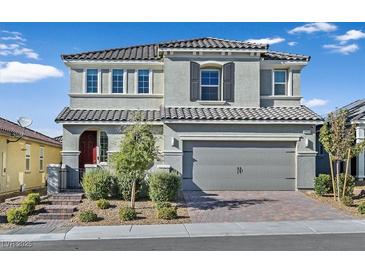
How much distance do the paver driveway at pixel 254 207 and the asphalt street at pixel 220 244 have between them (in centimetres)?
275

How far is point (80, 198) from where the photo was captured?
17328mm

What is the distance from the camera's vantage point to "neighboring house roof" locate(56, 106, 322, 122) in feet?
64.5

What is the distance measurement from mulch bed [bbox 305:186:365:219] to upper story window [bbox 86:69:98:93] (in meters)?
11.9

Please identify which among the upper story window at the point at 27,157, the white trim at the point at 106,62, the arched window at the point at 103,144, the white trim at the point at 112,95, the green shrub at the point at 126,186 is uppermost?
the white trim at the point at 106,62

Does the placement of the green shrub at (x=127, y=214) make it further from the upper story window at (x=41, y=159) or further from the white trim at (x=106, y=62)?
the upper story window at (x=41, y=159)

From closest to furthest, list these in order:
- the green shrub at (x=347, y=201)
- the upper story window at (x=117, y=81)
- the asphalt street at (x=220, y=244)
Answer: the asphalt street at (x=220, y=244)
the green shrub at (x=347, y=201)
the upper story window at (x=117, y=81)

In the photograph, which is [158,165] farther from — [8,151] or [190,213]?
[8,151]

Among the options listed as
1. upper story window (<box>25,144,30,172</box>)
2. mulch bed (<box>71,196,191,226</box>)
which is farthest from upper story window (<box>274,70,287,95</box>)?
upper story window (<box>25,144,30,172</box>)

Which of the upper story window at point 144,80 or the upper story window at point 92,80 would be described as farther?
the upper story window at point 144,80

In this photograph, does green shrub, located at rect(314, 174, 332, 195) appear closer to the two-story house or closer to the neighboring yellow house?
the two-story house

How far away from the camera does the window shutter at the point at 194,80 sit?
2111 centimetres

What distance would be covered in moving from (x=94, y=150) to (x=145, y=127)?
624cm

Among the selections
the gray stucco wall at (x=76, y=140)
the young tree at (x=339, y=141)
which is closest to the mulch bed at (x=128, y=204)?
the gray stucco wall at (x=76, y=140)

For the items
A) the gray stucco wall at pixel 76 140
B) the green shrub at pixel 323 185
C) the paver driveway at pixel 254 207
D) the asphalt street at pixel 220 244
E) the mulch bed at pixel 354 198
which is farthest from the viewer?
the gray stucco wall at pixel 76 140
